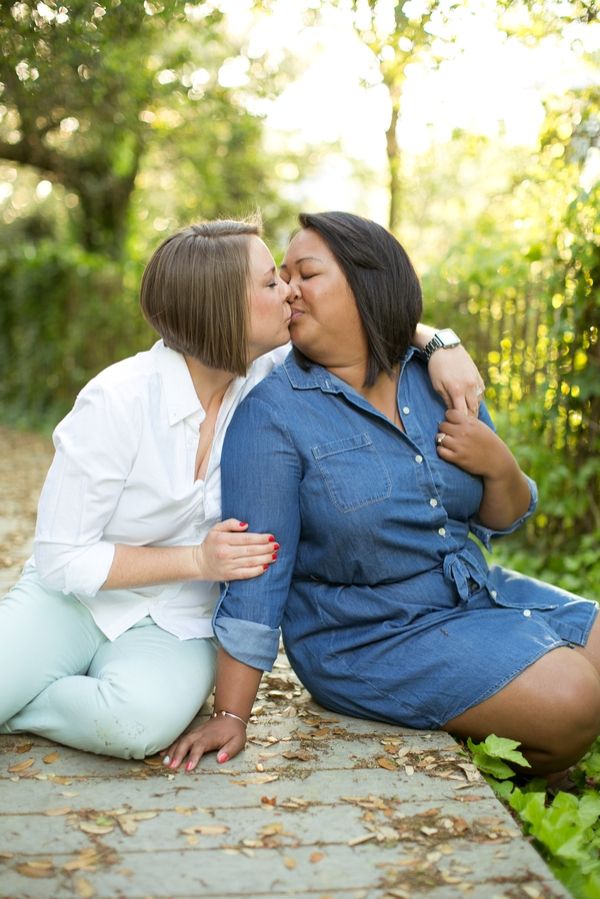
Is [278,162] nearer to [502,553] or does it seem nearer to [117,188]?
[117,188]

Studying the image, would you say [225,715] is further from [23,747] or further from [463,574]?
[463,574]

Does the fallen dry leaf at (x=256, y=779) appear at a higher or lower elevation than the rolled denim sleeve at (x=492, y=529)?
lower

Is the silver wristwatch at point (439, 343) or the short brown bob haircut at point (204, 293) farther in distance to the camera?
the silver wristwatch at point (439, 343)

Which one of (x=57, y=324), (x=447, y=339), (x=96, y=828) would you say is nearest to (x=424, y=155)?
(x=57, y=324)

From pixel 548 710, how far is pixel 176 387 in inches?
56.0

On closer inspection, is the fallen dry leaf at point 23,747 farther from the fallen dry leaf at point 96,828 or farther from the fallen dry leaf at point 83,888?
the fallen dry leaf at point 83,888

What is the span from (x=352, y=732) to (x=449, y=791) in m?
0.45

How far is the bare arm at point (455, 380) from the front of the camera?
303 cm

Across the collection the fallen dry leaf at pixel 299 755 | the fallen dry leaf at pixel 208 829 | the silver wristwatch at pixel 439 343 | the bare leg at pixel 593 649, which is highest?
the silver wristwatch at pixel 439 343

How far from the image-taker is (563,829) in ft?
7.55

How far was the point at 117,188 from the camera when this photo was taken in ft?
47.4

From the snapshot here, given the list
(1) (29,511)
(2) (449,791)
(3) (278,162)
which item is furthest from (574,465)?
(3) (278,162)

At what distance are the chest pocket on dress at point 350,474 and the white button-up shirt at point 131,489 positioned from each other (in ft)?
1.17

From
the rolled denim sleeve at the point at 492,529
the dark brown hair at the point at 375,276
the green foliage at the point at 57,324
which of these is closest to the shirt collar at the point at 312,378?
the dark brown hair at the point at 375,276
